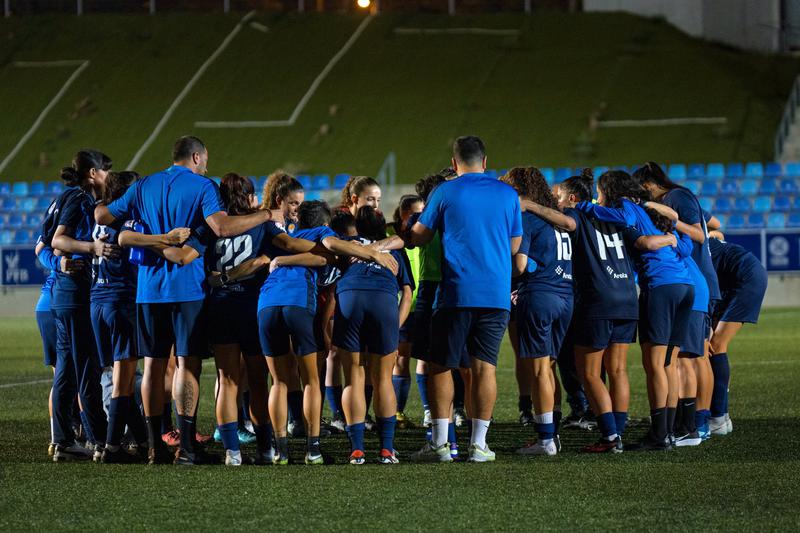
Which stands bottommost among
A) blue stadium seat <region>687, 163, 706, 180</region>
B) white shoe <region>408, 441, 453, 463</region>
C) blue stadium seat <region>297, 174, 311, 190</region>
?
blue stadium seat <region>297, 174, 311, 190</region>

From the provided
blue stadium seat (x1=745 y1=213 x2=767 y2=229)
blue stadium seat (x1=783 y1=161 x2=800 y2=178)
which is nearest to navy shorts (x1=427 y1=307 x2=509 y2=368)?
blue stadium seat (x1=745 y1=213 x2=767 y2=229)

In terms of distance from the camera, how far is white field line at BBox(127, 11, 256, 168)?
3366cm

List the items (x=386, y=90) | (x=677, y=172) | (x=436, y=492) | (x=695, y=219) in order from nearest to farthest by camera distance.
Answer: (x=436, y=492) → (x=695, y=219) → (x=677, y=172) → (x=386, y=90)

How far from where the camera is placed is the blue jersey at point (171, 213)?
7.85 meters

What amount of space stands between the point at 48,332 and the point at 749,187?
2168 centimetres

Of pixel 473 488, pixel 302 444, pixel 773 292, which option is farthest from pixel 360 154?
pixel 473 488

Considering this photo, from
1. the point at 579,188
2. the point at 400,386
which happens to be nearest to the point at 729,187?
the point at 400,386

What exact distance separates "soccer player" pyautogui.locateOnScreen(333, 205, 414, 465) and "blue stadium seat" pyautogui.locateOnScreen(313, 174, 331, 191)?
2064 cm

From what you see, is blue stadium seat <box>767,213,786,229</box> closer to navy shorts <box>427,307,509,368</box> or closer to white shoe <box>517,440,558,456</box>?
white shoe <box>517,440,558,456</box>

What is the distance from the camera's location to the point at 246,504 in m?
6.52

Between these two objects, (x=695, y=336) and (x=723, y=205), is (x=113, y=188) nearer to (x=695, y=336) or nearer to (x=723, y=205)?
(x=695, y=336)

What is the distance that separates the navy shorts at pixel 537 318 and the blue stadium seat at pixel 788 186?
2081 cm

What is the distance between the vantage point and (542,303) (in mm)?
8328

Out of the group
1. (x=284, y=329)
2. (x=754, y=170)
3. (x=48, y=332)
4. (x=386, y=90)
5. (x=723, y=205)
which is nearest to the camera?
(x=284, y=329)
